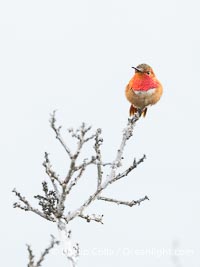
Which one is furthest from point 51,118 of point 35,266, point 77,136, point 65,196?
point 35,266

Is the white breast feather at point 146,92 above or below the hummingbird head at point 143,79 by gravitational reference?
below

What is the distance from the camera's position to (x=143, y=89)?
681 cm

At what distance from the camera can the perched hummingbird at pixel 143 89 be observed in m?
6.84

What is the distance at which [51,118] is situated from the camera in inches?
122

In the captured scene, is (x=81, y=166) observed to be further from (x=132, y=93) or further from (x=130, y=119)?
(x=132, y=93)

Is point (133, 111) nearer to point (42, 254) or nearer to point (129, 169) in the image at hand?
point (129, 169)

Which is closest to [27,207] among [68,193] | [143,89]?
[68,193]

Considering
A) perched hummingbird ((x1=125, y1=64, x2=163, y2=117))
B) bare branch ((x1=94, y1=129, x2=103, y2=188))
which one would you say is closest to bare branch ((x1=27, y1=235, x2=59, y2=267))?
bare branch ((x1=94, y1=129, x2=103, y2=188))

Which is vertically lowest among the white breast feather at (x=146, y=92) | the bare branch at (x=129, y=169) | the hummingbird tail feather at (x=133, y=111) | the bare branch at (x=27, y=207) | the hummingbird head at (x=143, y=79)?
the bare branch at (x=27, y=207)

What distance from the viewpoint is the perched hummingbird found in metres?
6.84

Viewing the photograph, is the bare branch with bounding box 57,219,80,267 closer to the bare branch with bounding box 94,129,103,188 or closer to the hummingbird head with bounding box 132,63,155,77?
the bare branch with bounding box 94,129,103,188

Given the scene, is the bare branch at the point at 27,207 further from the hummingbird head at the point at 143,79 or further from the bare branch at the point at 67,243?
the hummingbird head at the point at 143,79

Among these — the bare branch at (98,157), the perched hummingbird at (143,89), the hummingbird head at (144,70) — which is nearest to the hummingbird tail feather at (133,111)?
the perched hummingbird at (143,89)

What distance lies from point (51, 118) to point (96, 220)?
0.86m
